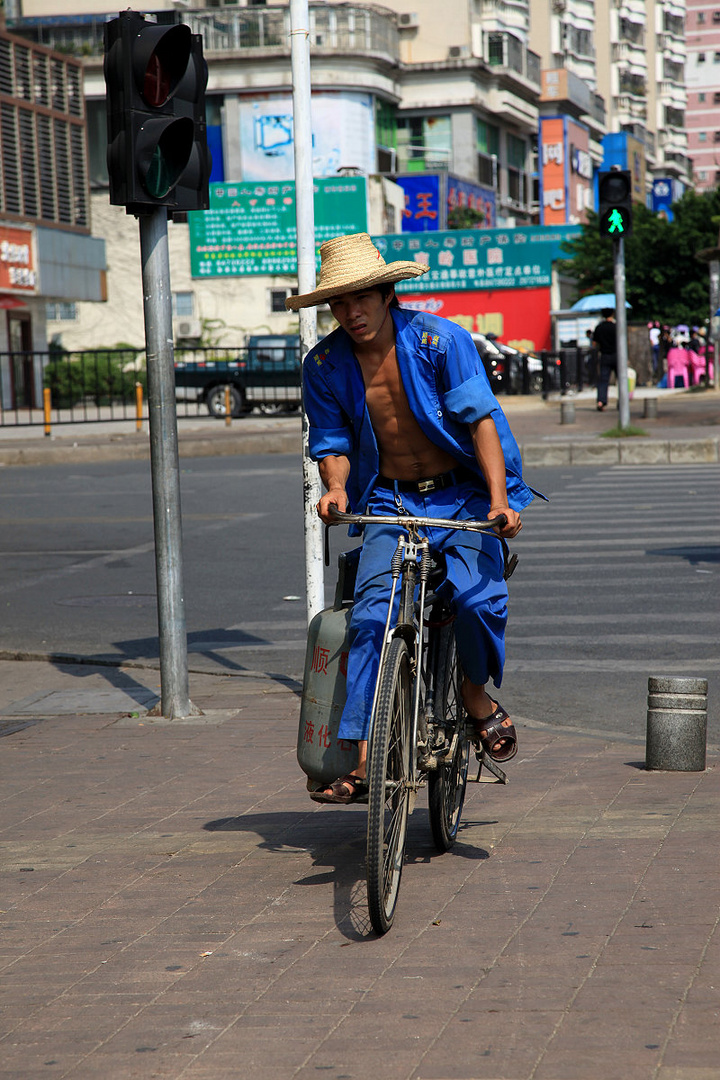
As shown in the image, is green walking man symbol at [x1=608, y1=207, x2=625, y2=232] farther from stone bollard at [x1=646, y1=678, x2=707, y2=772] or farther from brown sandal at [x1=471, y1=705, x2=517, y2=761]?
brown sandal at [x1=471, y1=705, x2=517, y2=761]

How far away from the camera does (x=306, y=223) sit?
658cm

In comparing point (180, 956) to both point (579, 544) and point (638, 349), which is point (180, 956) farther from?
point (638, 349)

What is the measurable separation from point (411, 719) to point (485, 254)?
45036 millimetres

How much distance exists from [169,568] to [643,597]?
13.1 feet

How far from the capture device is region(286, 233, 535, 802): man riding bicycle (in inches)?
162

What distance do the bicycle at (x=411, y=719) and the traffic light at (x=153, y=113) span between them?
2723 millimetres

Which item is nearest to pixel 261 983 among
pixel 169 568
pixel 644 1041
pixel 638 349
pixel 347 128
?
pixel 644 1041

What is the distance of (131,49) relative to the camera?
6.13m

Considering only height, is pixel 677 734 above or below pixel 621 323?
below

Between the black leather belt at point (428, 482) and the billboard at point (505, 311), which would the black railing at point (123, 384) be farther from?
the black leather belt at point (428, 482)

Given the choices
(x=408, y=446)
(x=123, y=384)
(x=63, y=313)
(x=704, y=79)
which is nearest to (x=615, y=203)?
(x=123, y=384)

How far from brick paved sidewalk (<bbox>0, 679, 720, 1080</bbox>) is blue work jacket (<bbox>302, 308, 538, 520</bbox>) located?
113 cm

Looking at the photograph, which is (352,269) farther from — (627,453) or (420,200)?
(420,200)

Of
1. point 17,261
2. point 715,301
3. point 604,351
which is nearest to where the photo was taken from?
point 604,351
